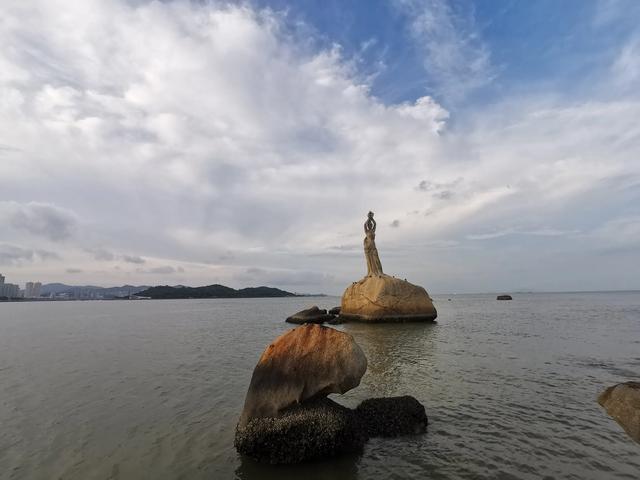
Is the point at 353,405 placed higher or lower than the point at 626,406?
lower

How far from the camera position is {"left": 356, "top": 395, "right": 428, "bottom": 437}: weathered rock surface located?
1031 centimetres

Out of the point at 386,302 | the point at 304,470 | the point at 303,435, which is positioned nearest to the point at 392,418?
the point at 303,435

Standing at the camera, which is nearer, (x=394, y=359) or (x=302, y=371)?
(x=302, y=371)

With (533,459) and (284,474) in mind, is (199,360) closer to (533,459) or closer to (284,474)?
(284,474)

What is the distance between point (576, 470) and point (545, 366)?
11.6m

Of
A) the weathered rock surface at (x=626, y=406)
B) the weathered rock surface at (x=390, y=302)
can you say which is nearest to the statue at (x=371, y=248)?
the weathered rock surface at (x=390, y=302)

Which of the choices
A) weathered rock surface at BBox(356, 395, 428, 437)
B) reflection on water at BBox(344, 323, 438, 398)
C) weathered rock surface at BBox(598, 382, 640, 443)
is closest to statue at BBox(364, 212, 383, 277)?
reflection on water at BBox(344, 323, 438, 398)

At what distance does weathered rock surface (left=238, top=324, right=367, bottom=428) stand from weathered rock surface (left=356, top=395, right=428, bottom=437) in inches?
56.1

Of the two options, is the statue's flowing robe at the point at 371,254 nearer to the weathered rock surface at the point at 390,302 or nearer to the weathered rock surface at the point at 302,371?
the weathered rock surface at the point at 390,302

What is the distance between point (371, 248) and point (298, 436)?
1583 inches

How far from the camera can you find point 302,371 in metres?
9.70

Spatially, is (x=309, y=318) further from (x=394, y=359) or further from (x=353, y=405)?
(x=353, y=405)

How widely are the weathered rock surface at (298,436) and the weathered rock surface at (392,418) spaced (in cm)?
105

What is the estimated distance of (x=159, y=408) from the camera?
13398 millimetres
